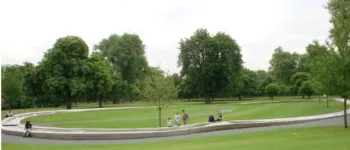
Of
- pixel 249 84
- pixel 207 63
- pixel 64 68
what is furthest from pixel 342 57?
pixel 249 84

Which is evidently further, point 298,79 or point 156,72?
point 298,79

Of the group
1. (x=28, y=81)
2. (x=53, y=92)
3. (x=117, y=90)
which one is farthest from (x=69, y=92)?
(x=117, y=90)

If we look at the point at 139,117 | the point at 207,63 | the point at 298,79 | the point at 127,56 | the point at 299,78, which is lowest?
the point at 139,117

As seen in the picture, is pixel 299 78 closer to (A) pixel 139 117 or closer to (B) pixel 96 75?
(B) pixel 96 75

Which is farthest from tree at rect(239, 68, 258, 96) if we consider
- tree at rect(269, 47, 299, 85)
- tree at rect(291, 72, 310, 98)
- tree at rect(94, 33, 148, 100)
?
tree at rect(94, 33, 148, 100)

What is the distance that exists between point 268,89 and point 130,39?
118 feet

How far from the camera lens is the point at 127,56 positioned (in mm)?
82188

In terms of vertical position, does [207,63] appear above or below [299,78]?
above

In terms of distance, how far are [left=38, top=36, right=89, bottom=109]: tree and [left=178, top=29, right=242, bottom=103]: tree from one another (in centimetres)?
2574

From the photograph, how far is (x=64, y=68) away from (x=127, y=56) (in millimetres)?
20324

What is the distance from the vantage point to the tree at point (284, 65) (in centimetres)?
11542

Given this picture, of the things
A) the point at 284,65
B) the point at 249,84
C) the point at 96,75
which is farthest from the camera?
the point at 284,65

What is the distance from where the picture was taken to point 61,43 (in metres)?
63.8

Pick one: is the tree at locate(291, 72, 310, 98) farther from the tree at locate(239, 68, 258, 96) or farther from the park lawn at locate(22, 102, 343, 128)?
the park lawn at locate(22, 102, 343, 128)
